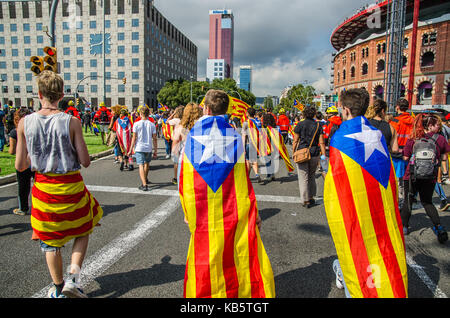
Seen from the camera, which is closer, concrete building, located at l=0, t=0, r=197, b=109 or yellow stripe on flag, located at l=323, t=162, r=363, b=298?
yellow stripe on flag, located at l=323, t=162, r=363, b=298

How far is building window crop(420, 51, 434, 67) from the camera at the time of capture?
121ft

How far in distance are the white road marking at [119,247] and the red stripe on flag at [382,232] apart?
2791 mm

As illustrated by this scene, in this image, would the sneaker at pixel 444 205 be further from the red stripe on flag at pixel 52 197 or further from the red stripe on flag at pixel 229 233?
the red stripe on flag at pixel 52 197

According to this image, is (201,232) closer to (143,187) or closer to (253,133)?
(143,187)

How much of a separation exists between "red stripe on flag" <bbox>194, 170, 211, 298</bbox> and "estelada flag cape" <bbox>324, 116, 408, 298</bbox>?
1035mm

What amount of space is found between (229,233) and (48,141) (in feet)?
5.74

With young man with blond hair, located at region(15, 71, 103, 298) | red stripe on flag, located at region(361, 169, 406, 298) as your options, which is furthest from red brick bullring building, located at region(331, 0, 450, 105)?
young man with blond hair, located at region(15, 71, 103, 298)

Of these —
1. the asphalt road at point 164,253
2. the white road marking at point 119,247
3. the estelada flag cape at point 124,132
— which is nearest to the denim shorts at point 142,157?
the asphalt road at point 164,253

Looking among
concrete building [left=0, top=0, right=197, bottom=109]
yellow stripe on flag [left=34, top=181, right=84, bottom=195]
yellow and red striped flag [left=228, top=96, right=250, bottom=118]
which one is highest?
concrete building [left=0, top=0, right=197, bottom=109]

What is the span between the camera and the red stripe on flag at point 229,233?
7.76ft

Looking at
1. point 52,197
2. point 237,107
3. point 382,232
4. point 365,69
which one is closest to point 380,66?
point 365,69

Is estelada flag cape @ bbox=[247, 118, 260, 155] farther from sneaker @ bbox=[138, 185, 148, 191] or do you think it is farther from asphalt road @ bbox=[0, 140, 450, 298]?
sneaker @ bbox=[138, 185, 148, 191]

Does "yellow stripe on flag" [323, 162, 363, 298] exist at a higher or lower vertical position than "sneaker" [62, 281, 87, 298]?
higher
